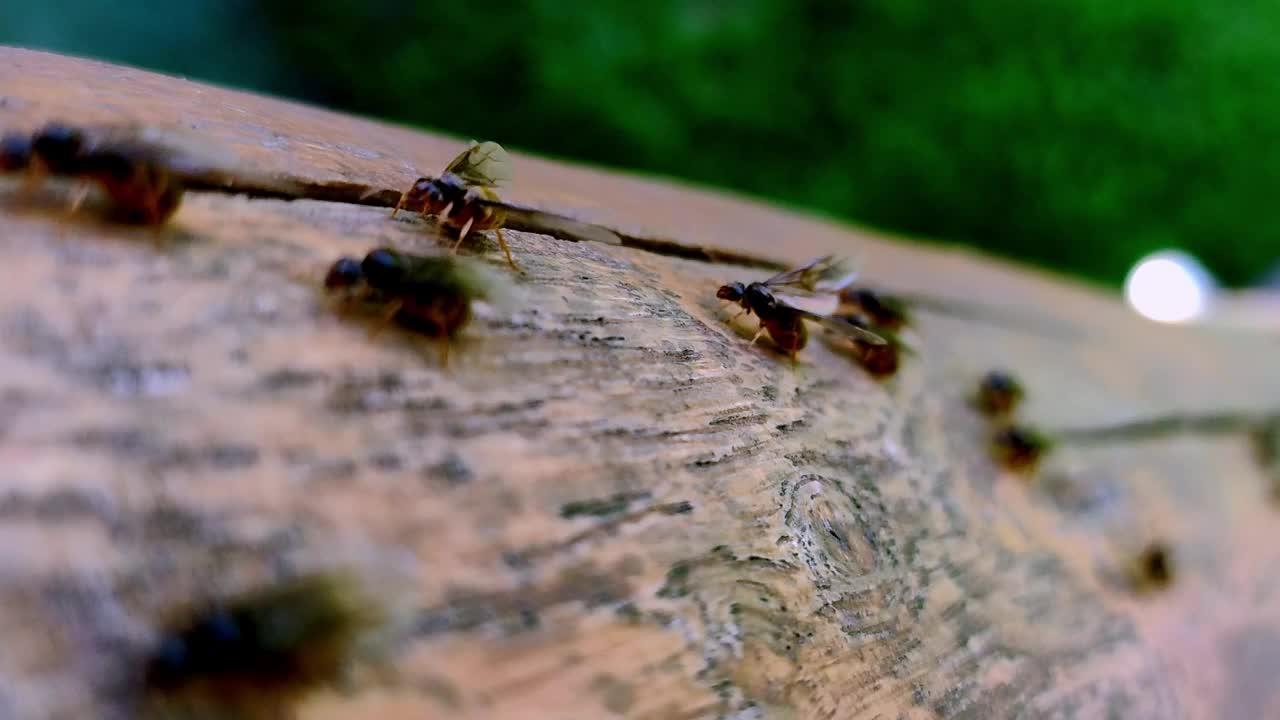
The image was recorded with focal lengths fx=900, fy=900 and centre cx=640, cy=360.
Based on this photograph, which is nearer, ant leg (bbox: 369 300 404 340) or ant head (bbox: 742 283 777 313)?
ant leg (bbox: 369 300 404 340)

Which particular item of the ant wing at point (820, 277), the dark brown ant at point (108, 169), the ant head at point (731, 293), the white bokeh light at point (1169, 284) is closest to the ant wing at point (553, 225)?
the ant head at point (731, 293)

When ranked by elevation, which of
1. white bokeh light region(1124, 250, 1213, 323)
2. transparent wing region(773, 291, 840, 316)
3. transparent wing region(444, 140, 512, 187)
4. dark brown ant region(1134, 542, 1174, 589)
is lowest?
dark brown ant region(1134, 542, 1174, 589)

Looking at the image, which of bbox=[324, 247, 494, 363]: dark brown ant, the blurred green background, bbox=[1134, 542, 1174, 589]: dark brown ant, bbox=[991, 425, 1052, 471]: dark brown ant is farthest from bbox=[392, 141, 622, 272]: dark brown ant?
the blurred green background

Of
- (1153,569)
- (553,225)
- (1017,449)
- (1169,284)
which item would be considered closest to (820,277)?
(553,225)

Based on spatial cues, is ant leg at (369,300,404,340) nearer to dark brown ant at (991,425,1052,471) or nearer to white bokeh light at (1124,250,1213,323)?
dark brown ant at (991,425,1052,471)

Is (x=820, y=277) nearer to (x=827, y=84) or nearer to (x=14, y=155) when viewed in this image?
(x=14, y=155)

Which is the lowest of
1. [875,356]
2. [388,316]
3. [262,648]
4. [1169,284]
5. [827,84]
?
[262,648]
